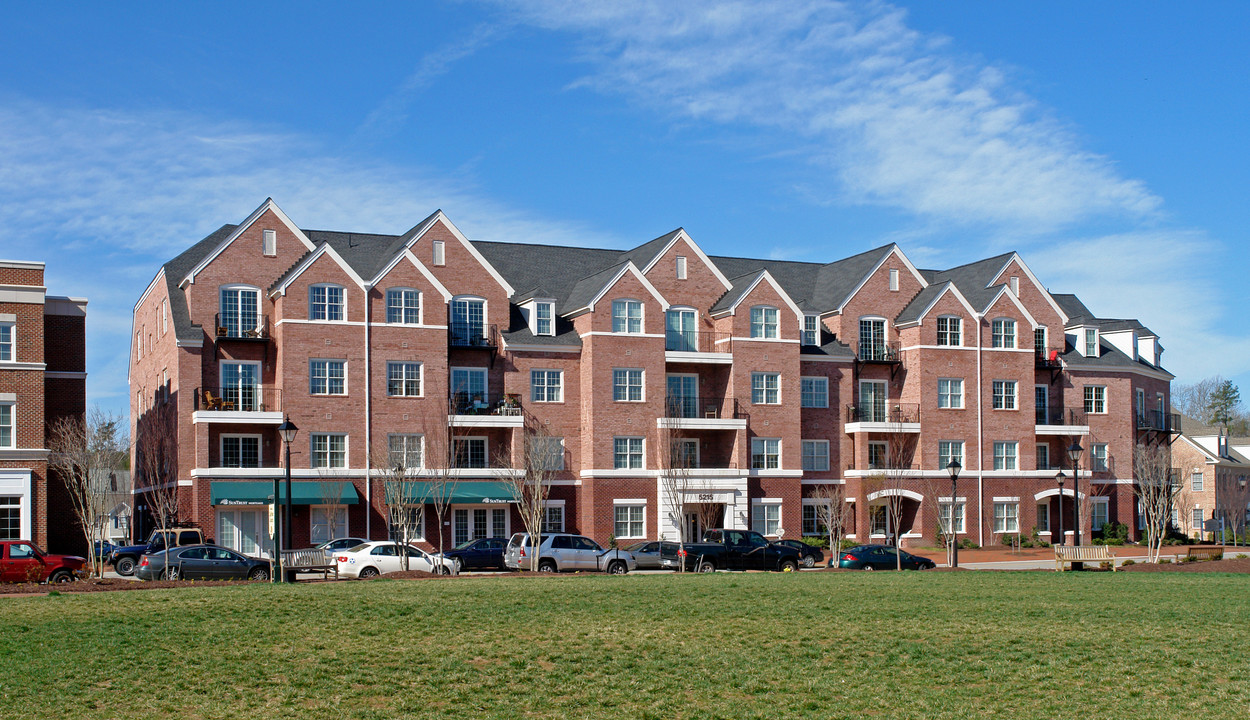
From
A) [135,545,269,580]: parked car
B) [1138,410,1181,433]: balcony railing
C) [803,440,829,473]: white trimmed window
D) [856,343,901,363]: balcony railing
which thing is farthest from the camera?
[1138,410,1181,433]: balcony railing

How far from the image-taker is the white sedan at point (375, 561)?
128ft

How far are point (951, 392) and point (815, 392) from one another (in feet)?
23.2

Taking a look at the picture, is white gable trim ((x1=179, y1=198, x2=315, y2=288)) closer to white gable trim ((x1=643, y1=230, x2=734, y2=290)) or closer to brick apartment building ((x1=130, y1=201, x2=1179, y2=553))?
brick apartment building ((x1=130, y1=201, x2=1179, y2=553))

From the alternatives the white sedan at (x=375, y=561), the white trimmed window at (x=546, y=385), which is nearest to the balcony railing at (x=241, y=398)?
the white trimmed window at (x=546, y=385)

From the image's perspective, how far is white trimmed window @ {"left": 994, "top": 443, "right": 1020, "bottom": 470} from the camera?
205 feet

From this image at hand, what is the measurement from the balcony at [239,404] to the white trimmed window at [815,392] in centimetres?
2474

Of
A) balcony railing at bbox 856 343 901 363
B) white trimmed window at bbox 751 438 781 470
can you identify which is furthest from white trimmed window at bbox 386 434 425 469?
balcony railing at bbox 856 343 901 363

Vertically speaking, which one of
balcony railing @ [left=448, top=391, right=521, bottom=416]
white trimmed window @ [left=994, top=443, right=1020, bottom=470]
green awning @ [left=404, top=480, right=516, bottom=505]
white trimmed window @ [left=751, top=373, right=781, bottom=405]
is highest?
white trimmed window @ [left=751, top=373, right=781, bottom=405]

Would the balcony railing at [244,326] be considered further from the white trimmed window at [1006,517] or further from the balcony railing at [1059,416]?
the balcony railing at [1059,416]

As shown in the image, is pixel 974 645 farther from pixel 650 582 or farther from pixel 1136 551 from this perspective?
pixel 1136 551

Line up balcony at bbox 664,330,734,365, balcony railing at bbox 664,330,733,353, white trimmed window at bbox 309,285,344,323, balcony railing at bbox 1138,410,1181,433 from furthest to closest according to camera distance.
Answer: balcony railing at bbox 1138,410,1181,433
balcony railing at bbox 664,330,733,353
balcony at bbox 664,330,734,365
white trimmed window at bbox 309,285,344,323

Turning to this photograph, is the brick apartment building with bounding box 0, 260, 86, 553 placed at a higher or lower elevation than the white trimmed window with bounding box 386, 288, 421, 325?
lower

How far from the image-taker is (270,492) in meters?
48.6

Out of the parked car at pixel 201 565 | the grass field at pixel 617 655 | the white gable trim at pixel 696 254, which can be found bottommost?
the parked car at pixel 201 565
